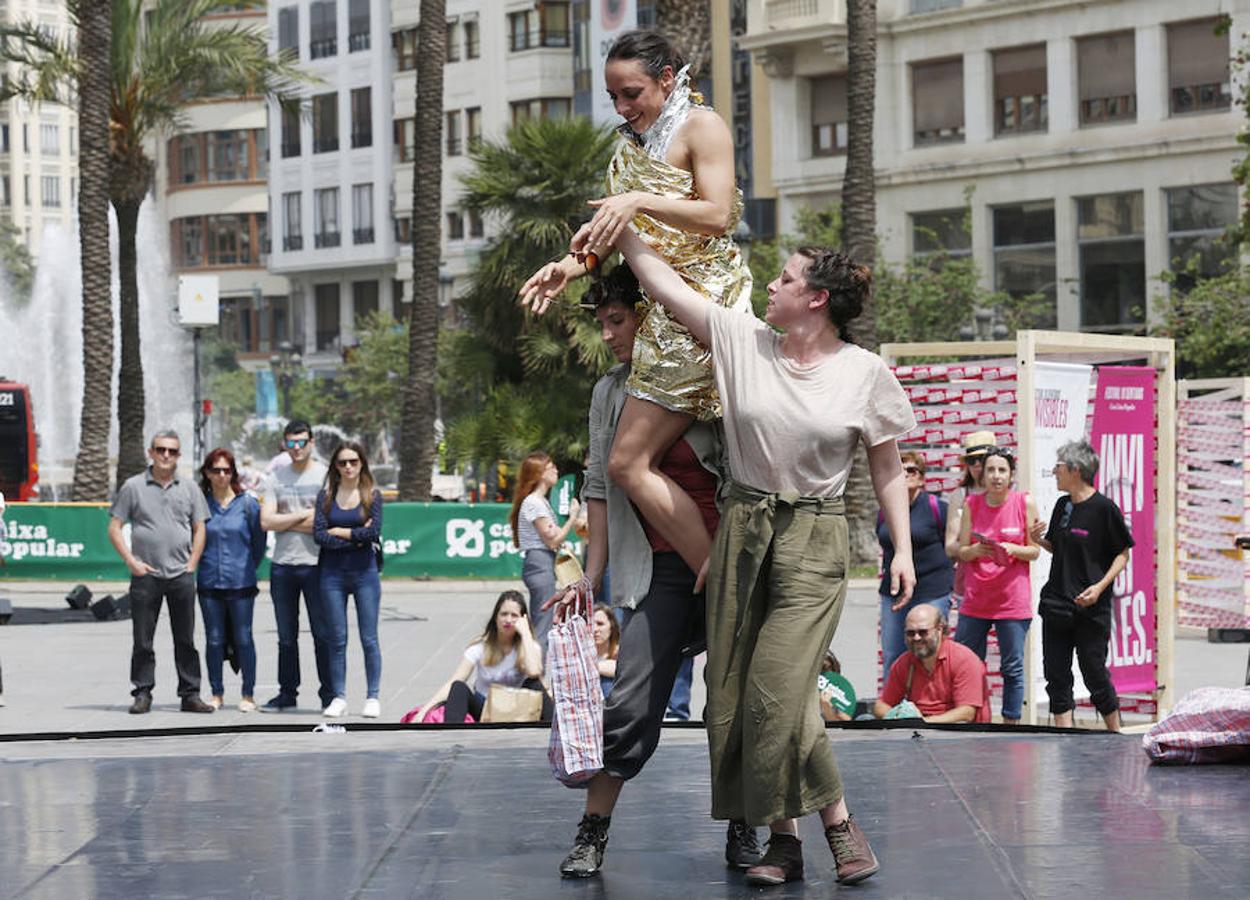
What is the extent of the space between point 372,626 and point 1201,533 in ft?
26.5

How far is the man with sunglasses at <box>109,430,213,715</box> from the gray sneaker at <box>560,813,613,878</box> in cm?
854

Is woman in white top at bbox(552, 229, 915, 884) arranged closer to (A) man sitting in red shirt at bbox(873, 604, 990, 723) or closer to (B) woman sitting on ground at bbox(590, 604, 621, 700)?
(A) man sitting in red shirt at bbox(873, 604, 990, 723)

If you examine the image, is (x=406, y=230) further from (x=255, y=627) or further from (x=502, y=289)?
(x=255, y=627)

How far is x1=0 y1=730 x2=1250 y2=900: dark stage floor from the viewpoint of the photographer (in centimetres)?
621

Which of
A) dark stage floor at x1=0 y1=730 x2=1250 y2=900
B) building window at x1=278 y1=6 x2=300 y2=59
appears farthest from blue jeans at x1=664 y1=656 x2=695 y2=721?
building window at x1=278 y1=6 x2=300 y2=59

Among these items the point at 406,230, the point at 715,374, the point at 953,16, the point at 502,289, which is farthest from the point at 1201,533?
the point at 406,230

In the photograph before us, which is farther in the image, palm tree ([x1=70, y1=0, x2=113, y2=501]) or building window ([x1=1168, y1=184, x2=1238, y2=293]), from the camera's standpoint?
building window ([x1=1168, y1=184, x2=1238, y2=293])

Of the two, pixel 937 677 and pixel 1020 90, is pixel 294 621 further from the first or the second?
pixel 1020 90

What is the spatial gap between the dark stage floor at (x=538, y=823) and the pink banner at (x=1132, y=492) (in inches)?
150

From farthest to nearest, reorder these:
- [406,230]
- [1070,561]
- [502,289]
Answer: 1. [406,230]
2. [502,289]
3. [1070,561]

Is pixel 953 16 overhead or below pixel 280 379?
overhead

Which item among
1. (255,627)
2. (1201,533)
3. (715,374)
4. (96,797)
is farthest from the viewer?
(255,627)

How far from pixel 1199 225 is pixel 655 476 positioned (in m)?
42.0

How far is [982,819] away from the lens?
7113 millimetres
